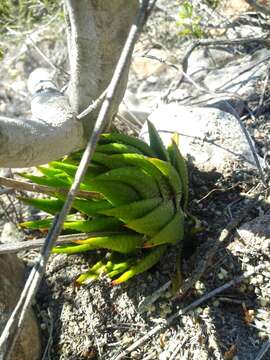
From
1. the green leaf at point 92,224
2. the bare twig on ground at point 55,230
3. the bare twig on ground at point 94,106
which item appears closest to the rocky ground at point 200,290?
the green leaf at point 92,224

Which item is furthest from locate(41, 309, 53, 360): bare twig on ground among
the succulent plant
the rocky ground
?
the succulent plant

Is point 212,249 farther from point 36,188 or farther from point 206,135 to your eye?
point 36,188

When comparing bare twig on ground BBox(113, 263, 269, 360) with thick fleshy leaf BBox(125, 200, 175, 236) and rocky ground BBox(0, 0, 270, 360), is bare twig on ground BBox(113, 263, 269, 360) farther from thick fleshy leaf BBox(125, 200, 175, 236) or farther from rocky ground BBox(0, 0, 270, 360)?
thick fleshy leaf BBox(125, 200, 175, 236)

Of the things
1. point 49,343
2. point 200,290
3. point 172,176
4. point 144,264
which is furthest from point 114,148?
point 49,343

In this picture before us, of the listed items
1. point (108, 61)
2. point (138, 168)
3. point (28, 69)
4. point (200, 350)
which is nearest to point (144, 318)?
point (200, 350)

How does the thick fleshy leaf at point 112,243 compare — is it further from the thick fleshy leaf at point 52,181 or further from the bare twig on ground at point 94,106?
the bare twig on ground at point 94,106
